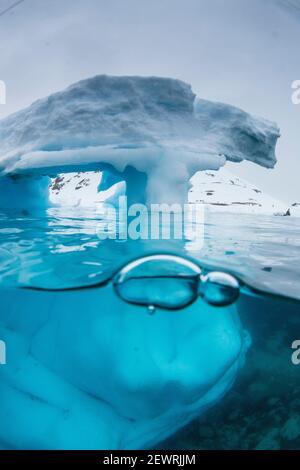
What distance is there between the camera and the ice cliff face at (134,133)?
5.20 m

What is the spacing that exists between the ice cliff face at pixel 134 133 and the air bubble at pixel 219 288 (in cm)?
363

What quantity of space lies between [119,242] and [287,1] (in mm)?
3169

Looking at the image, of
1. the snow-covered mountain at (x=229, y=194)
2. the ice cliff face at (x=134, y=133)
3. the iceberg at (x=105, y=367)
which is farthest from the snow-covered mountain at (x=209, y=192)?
the iceberg at (x=105, y=367)

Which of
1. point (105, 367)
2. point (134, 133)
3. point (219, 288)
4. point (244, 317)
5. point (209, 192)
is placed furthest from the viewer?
point (209, 192)

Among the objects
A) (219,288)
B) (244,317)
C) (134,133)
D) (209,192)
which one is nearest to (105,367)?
(219,288)

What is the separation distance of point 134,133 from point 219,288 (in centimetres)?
401

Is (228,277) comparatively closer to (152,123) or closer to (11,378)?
(11,378)

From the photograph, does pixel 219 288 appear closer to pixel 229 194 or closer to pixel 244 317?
pixel 244 317

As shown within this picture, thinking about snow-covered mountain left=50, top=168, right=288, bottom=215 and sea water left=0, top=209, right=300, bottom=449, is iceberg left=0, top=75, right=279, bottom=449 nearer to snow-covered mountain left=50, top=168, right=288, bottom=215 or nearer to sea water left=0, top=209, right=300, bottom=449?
sea water left=0, top=209, right=300, bottom=449

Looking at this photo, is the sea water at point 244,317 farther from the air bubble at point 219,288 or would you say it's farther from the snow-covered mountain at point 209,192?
the snow-covered mountain at point 209,192

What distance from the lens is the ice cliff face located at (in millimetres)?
5195

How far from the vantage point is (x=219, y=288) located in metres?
2.11

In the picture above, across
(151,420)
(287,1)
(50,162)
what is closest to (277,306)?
(151,420)

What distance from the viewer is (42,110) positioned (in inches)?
230
